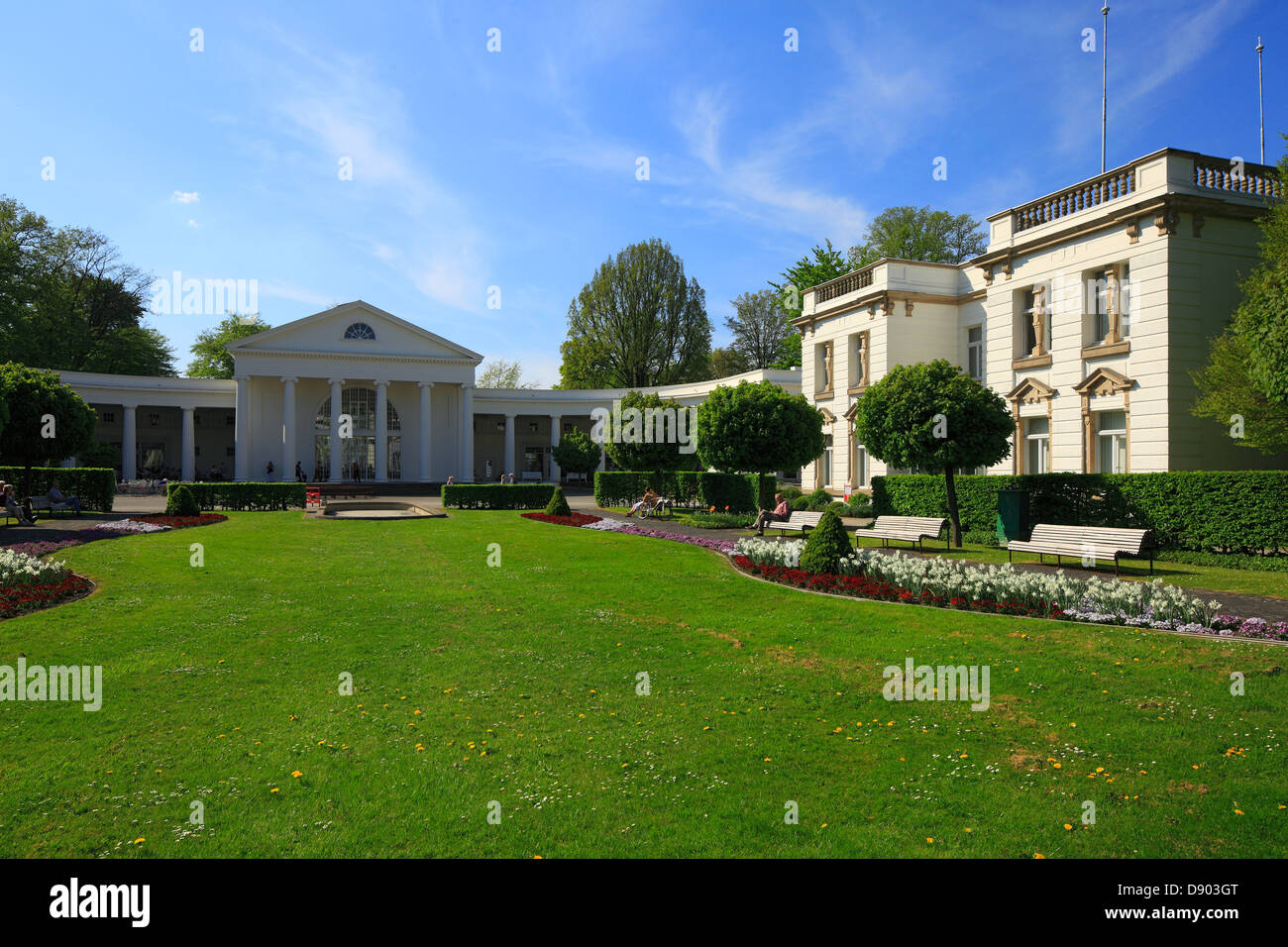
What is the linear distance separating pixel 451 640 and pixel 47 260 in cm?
6451

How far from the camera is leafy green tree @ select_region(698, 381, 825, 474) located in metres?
26.0

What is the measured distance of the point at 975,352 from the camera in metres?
29.4

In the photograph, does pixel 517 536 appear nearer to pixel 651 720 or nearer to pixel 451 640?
pixel 451 640

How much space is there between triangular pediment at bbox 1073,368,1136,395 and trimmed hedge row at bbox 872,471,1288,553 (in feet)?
10.8

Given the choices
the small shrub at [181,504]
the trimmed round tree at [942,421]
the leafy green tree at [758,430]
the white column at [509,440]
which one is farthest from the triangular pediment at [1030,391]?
the white column at [509,440]

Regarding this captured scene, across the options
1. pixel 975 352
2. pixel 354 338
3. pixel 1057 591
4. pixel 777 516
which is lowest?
pixel 1057 591

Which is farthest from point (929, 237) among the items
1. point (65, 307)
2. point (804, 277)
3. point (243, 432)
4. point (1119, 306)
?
point (65, 307)

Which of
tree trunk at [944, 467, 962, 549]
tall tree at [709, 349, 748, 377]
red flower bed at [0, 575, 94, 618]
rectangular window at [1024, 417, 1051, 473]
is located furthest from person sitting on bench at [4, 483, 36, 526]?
tall tree at [709, 349, 748, 377]

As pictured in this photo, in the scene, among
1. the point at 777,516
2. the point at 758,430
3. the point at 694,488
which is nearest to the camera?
the point at 777,516

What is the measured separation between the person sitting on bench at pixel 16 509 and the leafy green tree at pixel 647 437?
19.8 metres

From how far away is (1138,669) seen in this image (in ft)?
24.8

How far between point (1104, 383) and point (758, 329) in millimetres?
48532

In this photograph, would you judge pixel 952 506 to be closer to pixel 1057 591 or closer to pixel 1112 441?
pixel 1112 441
